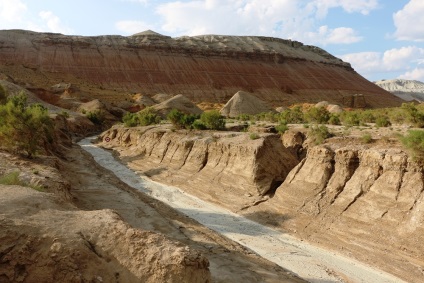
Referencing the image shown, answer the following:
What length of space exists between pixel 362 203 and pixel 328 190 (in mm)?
2024

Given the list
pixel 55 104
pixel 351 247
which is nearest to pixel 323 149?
pixel 351 247

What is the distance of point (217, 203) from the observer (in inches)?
814

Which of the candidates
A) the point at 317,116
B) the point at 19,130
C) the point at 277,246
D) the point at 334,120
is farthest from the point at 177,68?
the point at 277,246

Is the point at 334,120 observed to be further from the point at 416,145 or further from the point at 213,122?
the point at 416,145

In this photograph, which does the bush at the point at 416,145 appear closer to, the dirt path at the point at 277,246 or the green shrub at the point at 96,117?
the dirt path at the point at 277,246

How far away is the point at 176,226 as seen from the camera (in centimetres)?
1542

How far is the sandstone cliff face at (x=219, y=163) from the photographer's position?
68.6 ft

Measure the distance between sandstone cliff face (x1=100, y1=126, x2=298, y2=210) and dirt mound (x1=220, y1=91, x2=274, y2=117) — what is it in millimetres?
18227

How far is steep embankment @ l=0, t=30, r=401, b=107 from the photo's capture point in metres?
86.8

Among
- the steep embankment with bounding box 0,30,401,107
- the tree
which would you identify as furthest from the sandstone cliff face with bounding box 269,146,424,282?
the steep embankment with bounding box 0,30,401,107

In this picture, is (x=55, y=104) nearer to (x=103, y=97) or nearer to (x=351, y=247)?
(x=103, y=97)

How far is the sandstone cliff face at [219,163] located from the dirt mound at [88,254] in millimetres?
11490

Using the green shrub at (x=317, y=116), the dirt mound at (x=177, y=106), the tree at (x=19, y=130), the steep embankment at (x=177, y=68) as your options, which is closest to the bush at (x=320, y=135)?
the green shrub at (x=317, y=116)

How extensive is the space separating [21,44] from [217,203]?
290ft
